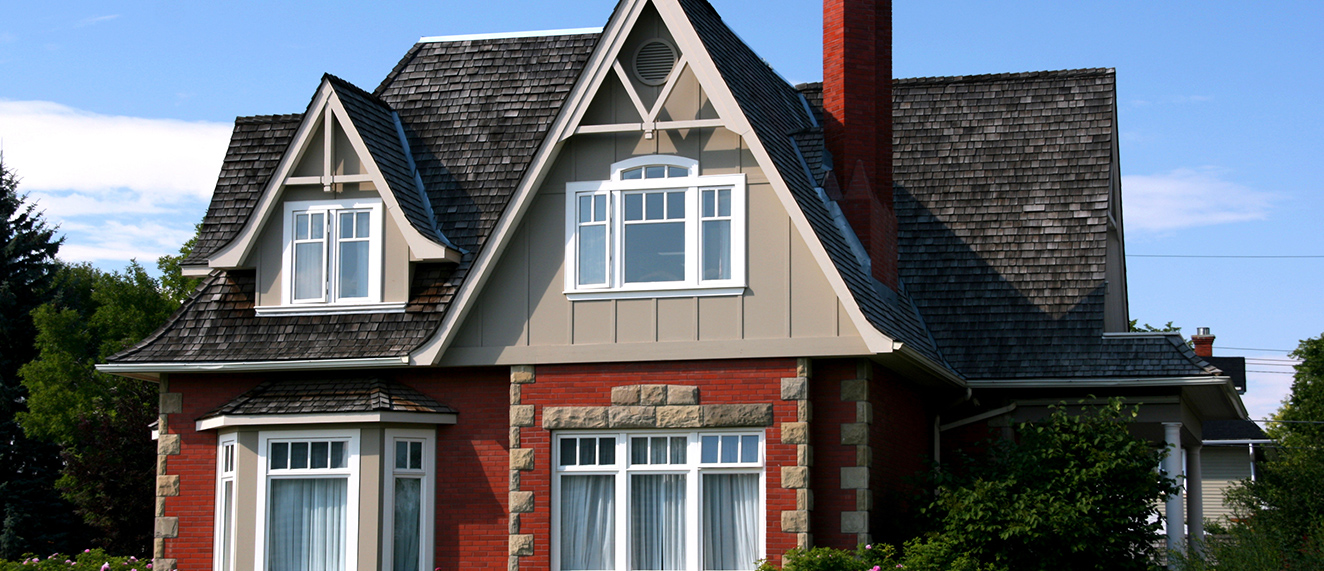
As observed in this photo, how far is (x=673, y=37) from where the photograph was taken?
15859mm

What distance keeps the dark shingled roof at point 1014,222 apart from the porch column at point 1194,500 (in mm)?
3539

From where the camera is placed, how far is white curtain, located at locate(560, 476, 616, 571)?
15.6 metres

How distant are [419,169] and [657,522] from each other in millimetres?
6075

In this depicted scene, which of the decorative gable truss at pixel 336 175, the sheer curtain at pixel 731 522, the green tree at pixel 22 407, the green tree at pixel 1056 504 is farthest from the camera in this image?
the green tree at pixel 22 407

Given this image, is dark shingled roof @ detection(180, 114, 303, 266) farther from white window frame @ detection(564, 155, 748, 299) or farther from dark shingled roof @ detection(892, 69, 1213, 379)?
dark shingled roof @ detection(892, 69, 1213, 379)

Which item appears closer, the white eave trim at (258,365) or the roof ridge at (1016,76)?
A: the white eave trim at (258,365)

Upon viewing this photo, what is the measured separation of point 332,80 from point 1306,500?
19.8 meters

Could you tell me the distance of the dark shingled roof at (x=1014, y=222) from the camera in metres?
18.3

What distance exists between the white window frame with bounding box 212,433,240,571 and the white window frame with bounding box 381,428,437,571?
1988mm

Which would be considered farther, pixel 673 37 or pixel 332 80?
pixel 332 80

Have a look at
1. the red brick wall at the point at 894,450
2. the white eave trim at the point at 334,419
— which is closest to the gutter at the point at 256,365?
the white eave trim at the point at 334,419

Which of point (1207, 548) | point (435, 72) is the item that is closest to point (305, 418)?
point (435, 72)

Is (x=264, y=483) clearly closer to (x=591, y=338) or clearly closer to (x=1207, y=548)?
(x=591, y=338)

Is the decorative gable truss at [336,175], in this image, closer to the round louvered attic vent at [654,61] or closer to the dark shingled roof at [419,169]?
the dark shingled roof at [419,169]
